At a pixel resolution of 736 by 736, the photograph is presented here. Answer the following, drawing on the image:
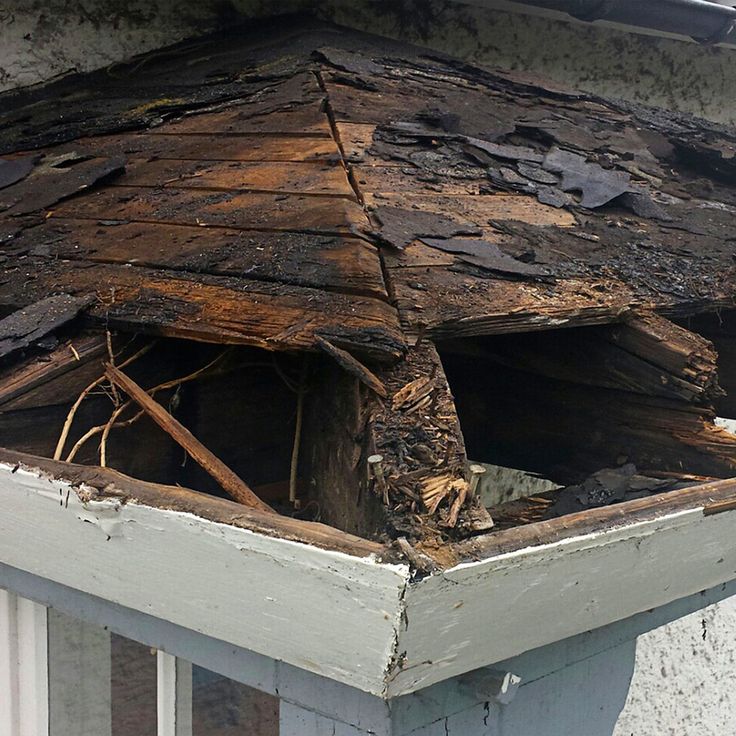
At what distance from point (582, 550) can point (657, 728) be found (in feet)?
12.4

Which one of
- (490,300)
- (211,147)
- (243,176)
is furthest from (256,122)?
(490,300)

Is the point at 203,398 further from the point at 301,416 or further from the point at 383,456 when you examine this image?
the point at 383,456

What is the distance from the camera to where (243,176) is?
2.10 m

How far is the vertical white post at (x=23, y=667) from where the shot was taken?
192 centimetres

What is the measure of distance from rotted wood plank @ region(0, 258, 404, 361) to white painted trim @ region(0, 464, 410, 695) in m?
0.38

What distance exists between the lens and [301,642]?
1.16 metres

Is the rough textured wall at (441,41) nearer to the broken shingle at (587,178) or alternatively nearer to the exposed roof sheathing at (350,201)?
the exposed roof sheathing at (350,201)

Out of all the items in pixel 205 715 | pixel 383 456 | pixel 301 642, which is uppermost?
pixel 383 456

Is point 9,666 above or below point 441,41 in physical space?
below

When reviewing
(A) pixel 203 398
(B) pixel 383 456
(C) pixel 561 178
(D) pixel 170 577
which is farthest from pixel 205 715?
(C) pixel 561 178

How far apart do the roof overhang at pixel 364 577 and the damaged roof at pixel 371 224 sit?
13cm

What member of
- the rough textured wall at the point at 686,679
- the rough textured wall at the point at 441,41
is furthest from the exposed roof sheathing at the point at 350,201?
the rough textured wall at the point at 686,679

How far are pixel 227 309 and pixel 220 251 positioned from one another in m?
0.26

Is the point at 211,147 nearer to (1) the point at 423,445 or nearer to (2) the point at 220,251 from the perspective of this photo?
(2) the point at 220,251
